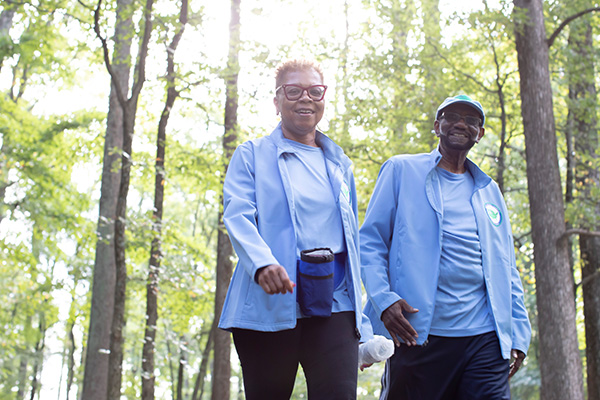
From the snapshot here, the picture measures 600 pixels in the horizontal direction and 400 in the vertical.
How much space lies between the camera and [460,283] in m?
3.63

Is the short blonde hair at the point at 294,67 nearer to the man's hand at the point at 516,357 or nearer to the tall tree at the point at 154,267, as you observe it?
the man's hand at the point at 516,357

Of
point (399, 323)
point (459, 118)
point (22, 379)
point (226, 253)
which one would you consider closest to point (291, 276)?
point (399, 323)

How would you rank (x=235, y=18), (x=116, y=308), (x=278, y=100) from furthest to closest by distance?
(x=235, y=18) < (x=116, y=308) < (x=278, y=100)

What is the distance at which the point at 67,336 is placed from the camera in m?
32.8

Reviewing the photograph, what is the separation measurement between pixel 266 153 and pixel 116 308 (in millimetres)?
5029

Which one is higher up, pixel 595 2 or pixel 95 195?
pixel 95 195

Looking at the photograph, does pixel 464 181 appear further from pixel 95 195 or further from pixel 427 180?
pixel 95 195

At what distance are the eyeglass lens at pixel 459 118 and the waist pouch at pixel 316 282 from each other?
1447 millimetres

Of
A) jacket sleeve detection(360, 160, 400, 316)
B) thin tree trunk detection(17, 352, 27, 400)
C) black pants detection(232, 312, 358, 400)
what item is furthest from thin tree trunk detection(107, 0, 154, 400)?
thin tree trunk detection(17, 352, 27, 400)

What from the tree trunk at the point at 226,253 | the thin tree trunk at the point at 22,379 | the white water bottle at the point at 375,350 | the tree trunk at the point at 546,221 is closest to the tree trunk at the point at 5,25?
the tree trunk at the point at 226,253

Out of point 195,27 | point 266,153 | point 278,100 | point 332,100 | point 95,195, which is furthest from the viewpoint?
point 95,195

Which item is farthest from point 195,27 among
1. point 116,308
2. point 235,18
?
point 116,308

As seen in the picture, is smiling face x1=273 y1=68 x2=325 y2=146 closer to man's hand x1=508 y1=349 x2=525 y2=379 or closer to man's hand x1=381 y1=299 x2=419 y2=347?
man's hand x1=381 y1=299 x2=419 y2=347

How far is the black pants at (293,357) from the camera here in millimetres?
2957
